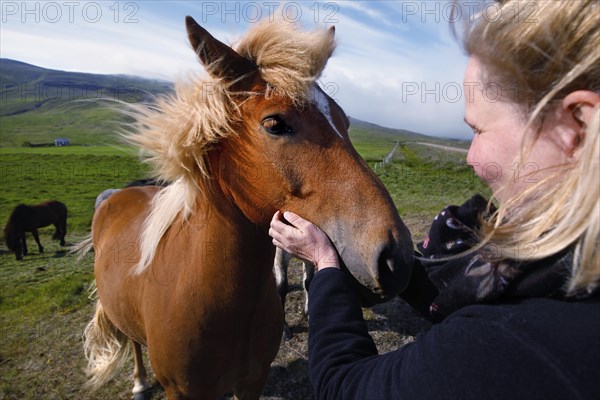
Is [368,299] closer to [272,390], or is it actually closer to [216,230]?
[216,230]

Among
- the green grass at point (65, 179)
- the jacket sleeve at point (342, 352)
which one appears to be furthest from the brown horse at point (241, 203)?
the green grass at point (65, 179)

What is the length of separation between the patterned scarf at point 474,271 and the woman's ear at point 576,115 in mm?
308

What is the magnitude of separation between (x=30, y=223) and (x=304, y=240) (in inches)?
607

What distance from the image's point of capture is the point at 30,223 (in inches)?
544

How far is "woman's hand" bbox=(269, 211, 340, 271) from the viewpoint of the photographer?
71.0 inches

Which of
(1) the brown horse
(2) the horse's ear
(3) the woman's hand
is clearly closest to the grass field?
(1) the brown horse

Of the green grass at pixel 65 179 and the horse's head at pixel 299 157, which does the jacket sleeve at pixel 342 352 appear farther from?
the green grass at pixel 65 179

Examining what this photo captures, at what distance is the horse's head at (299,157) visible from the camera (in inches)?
73.2

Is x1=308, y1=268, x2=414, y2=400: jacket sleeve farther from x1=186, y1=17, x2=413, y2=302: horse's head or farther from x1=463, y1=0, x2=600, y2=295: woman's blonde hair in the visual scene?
x1=463, y1=0, x2=600, y2=295: woman's blonde hair

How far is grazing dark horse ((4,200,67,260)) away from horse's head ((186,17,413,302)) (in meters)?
13.7

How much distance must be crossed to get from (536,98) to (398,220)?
3.08 feet

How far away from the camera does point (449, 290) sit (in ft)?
4.28

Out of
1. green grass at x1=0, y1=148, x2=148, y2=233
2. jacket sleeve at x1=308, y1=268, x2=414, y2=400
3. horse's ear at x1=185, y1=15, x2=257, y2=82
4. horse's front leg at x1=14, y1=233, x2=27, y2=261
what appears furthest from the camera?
green grass at x1=0, y1=148, x2=148, y2=233

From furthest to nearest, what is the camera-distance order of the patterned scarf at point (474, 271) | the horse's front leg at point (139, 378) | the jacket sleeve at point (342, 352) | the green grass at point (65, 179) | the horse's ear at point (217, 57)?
the green grass at point (65, 179), the horse's front leg at point (139, 378), the horse's ear at point (217, 57), the jacket sleeve at point (342, 352), the patterned scarf at point (474, 271)
